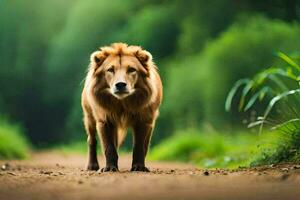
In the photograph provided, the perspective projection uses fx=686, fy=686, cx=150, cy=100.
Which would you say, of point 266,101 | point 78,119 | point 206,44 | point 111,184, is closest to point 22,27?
point 78,119

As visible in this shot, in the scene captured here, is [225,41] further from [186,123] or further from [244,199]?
[244,199]

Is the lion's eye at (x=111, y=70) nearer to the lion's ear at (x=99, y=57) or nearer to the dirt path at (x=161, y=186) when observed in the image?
the lion's ear at (x=99, y=57)

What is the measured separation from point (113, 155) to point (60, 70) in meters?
11.5

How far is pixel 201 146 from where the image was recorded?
38.7ft

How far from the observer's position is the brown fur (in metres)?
6.50

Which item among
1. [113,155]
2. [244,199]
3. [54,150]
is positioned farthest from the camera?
[54,150]

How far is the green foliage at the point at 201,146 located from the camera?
36.1ft

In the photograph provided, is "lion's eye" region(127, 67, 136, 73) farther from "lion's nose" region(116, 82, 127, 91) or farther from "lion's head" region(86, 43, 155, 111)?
"lion's nose" region(116, 82, 127, 91)

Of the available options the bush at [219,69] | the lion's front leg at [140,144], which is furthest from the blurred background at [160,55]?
the lion's front leg at [140,144]

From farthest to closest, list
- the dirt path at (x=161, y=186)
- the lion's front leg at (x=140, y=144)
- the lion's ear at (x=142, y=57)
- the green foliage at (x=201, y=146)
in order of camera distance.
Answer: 1. the green foliage at (x=201, y=146)
2. the lion's ear at (x=142, y=57)
3. the lion's front leg at (x=140, y=144)
4. the dirt path at (x=161, y=186)

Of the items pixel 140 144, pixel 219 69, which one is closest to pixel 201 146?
pixel 219 69

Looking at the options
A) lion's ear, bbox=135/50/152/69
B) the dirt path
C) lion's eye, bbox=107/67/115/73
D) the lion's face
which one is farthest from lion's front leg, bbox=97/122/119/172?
the dirt path

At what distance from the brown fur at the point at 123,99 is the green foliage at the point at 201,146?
11.9ft

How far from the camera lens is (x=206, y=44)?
15.0 meters
